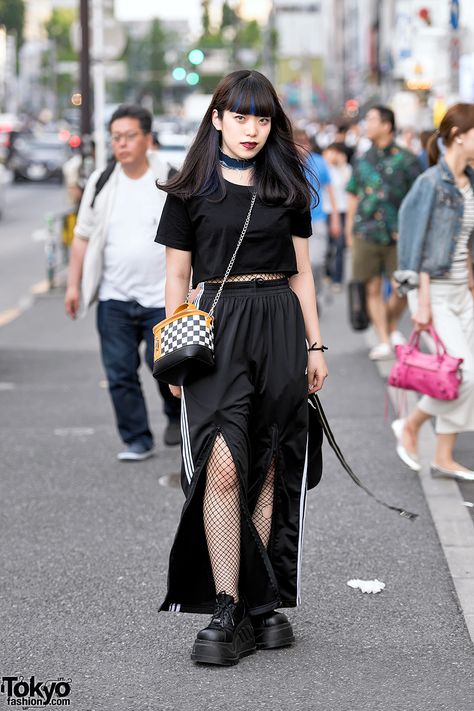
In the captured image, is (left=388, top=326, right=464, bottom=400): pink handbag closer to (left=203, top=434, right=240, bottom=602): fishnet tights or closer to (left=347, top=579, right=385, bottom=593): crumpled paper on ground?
(left=347, top=579, right=385, bottom=593): crumpled paper on ground

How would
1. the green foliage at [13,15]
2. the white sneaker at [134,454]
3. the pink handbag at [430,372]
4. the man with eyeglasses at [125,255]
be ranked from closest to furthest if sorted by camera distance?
the pink handbag at [430,372]
the man with eyeglasses at [125,255]
the white sneaker at [134,454]
the green foliage at [13,15]

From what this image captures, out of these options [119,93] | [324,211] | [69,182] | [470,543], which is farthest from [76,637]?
[119,93]

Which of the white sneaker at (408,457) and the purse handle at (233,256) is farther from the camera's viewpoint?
the white sneaker at (408,457)

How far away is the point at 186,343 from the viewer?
463 cm

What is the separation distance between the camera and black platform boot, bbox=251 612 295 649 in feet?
16.1

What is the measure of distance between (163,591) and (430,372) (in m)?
2.11

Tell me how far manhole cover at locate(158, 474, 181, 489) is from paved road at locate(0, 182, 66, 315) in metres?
9.30

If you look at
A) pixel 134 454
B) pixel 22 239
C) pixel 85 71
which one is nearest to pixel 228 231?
pixel 134 454

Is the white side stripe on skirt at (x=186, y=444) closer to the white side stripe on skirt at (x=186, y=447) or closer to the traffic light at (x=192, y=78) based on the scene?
the white side stripe on skirt at (x=186, y=447)

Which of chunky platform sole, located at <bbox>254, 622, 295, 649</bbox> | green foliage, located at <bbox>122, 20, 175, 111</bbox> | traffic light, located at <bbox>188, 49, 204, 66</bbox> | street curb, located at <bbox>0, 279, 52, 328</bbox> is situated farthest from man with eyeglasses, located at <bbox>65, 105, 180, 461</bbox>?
green foliage, located at <bbox>122, 20, 175, 111</bbox>

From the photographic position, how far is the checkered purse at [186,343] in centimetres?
464

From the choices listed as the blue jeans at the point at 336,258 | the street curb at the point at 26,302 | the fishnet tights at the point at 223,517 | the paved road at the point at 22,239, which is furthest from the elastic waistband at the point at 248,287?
the blue jeans at the point at 336,258

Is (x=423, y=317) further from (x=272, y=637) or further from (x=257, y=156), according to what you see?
(x=272, y=637)

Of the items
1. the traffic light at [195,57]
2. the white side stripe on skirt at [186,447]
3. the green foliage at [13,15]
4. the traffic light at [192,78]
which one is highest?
the green foliage at [13,15]
